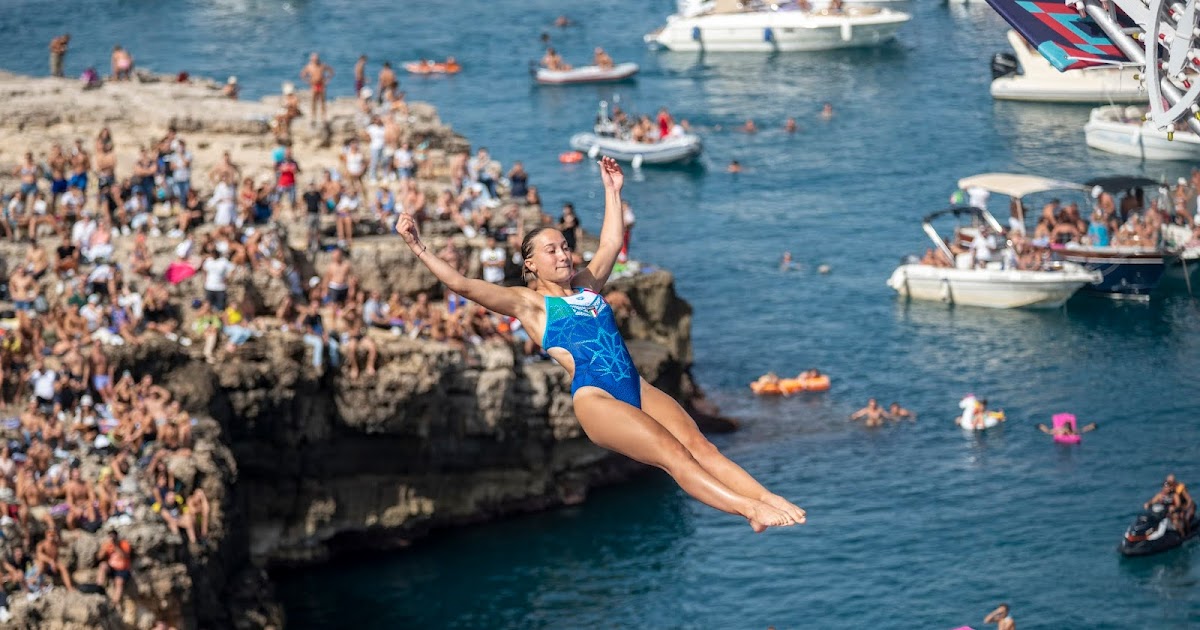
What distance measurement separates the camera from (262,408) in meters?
44.0

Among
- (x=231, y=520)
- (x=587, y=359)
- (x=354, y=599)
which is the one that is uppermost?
(x=587, y=359)

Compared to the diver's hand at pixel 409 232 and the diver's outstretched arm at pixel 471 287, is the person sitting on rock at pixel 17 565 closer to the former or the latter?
the diver's outstretched arm at pixel 471 287

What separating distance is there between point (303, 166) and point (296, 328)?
1022cm

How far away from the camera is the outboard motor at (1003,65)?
301ft

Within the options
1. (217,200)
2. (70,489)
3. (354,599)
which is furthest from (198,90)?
(70,489)

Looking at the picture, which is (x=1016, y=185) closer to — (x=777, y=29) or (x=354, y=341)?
(x=354, y=341)

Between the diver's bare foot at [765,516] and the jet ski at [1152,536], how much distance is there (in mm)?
30532

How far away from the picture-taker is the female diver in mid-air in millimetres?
17016

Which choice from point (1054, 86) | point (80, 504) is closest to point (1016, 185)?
point (1054, 86)

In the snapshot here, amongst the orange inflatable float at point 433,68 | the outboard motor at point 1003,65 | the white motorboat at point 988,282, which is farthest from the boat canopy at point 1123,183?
the orange inflatable float at point 433,68

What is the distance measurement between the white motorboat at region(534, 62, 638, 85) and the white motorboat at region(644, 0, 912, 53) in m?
6.56

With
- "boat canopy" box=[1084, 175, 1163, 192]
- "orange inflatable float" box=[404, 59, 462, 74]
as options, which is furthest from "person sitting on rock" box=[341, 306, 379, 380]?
"orange inflatable float" box=[404, 59, 462, 74]

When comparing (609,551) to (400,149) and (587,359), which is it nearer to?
(400,149)

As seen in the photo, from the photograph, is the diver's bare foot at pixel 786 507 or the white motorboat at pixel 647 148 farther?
the white motorboat at pixel 647 148
